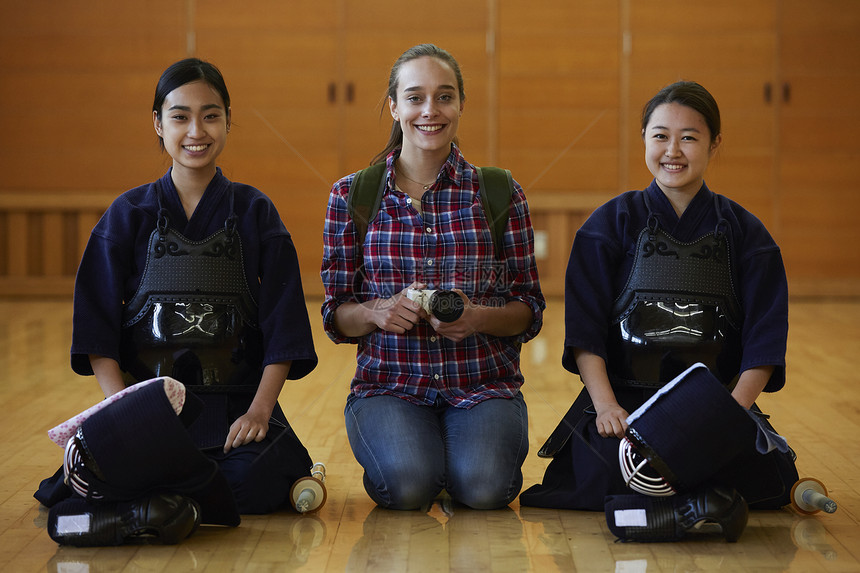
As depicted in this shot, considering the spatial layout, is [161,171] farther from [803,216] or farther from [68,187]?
[803,216]

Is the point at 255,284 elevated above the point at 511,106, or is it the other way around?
the point at 511,106

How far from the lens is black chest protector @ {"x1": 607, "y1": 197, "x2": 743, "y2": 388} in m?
1.98

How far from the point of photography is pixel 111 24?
19.5 ft

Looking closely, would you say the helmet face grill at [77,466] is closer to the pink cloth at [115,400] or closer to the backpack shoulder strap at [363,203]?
the pink cloth at [115,400]

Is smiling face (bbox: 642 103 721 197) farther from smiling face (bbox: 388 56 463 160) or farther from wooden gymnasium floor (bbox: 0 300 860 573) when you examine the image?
wooden gymnasium floor (bbox: 0 300 860 573)

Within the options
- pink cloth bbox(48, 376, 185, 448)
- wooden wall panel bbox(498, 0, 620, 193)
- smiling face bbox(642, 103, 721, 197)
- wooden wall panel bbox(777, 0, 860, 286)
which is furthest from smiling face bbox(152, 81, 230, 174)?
wooden wall panel bbox(777, 0, 860, 286)

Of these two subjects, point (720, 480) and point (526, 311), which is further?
point (526, 311)

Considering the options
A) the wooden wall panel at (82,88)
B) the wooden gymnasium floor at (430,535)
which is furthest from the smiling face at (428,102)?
the wooden wall panel at (82,88)

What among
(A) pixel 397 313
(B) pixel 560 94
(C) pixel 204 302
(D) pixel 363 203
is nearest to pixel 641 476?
(A) pixel 397 313

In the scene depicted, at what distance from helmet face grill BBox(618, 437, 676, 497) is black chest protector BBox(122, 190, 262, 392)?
797 millimetres

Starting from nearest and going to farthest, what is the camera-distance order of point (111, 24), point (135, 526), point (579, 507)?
point (135, 526)
point (579, 507)
point (111, 24)

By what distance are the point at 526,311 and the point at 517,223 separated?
20 centimetres

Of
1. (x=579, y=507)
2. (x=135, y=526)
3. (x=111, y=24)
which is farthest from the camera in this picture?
(x=111, y=24)

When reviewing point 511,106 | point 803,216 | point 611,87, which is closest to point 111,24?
point 511,106
